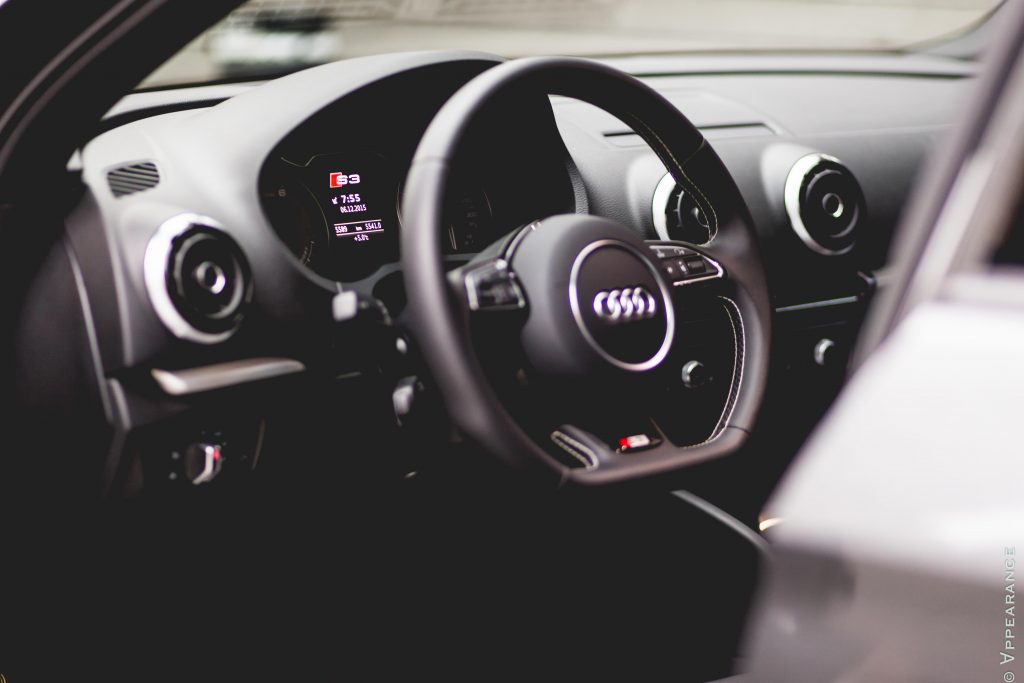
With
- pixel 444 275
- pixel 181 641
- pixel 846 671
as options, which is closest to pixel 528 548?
pixel 181 641

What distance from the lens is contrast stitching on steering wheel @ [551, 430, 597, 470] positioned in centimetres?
149

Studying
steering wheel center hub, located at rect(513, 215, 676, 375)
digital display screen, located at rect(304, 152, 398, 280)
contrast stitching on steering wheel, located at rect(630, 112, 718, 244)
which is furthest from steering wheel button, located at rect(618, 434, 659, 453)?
digital display screen, located at rect(304, 152, 398, 280)

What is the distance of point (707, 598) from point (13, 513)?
1419mm

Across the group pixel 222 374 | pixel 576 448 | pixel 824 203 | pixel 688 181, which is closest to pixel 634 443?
pixel 576 448

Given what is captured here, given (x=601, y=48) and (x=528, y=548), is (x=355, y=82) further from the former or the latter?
(x=601, y=48)

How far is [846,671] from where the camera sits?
2.75 feet

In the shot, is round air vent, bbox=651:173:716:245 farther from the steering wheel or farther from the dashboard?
the steering wheel

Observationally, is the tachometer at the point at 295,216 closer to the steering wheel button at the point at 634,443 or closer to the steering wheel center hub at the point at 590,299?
the steering wheel center hub at the point at 590,299

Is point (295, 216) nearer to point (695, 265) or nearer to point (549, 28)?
point (695, 265)

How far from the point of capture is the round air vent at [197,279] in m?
1.46

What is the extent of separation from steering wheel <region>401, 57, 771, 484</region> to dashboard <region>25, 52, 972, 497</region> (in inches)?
2.2

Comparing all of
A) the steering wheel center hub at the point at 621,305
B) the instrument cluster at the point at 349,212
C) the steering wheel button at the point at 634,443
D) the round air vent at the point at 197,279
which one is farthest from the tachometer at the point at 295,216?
the steering wheel button at the point at 634,443

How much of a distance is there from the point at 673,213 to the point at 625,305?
0.53 meters

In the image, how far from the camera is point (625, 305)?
61.5 inches
